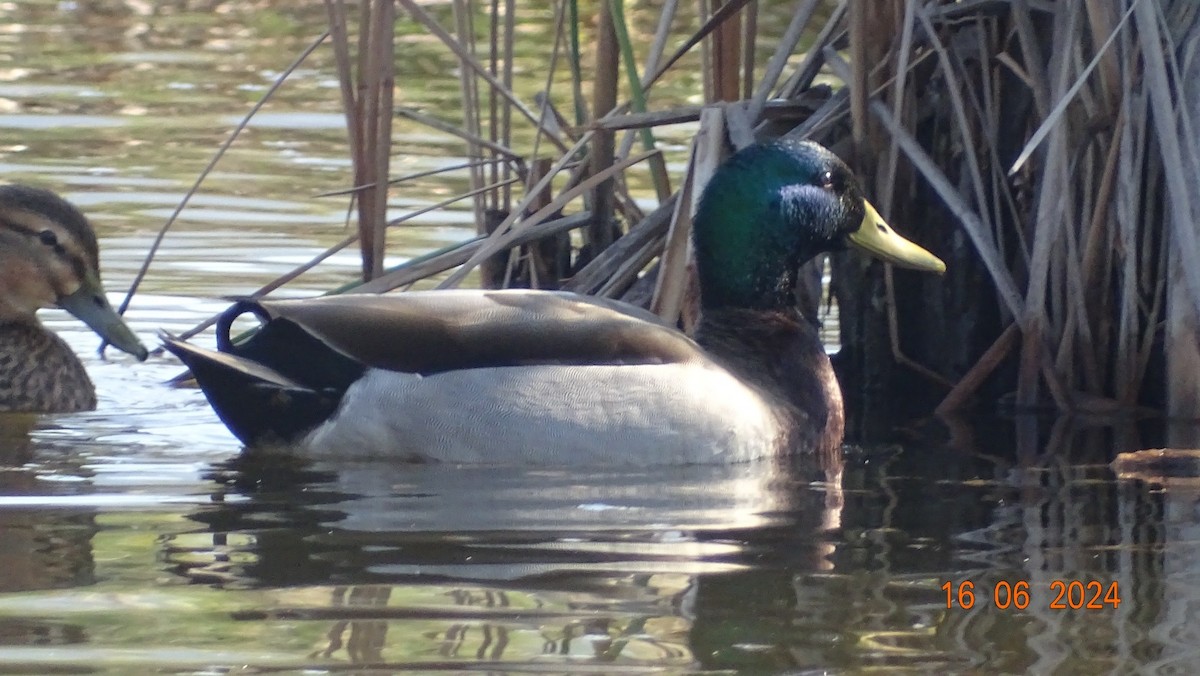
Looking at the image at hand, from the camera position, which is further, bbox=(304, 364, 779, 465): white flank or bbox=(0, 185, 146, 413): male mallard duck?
bbox=(0, 185, 146, 413): male mallard duck

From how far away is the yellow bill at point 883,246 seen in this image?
243 inches

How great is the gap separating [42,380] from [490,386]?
1.74 m

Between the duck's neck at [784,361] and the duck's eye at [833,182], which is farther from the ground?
the duck's eye at [833,182]

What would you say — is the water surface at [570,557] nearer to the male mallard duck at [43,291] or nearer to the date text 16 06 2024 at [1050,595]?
the date text 16 06 2024 at [1050,595]

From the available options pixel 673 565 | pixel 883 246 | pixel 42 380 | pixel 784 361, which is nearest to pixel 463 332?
pixel 784 361

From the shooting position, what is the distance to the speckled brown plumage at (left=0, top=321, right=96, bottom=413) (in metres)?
6.57

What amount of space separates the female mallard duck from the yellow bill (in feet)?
1.67

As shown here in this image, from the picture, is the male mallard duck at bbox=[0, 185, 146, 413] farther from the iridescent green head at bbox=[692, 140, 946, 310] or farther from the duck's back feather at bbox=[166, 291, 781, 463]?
the iridescent green head at bbox=[692, 140, 946, 310]

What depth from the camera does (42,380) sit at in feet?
21.6

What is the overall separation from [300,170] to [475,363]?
4947mm

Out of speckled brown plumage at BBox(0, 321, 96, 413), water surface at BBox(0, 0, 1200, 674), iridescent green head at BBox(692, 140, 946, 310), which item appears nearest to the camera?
water surface at BBox(0, 0, 1200, 674)

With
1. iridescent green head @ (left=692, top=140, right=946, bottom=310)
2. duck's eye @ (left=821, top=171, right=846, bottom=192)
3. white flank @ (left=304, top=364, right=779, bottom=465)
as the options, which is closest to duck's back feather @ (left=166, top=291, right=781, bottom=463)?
white flank @ (left=304, top=364, right=779, bottom=465)

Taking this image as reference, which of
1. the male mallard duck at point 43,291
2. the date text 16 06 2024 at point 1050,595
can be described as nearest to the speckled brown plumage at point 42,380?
the male mallard duck at point 43,291

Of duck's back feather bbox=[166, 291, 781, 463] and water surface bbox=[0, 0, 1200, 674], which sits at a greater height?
duck's back feather bbox=[166, 291, 781, 463]
